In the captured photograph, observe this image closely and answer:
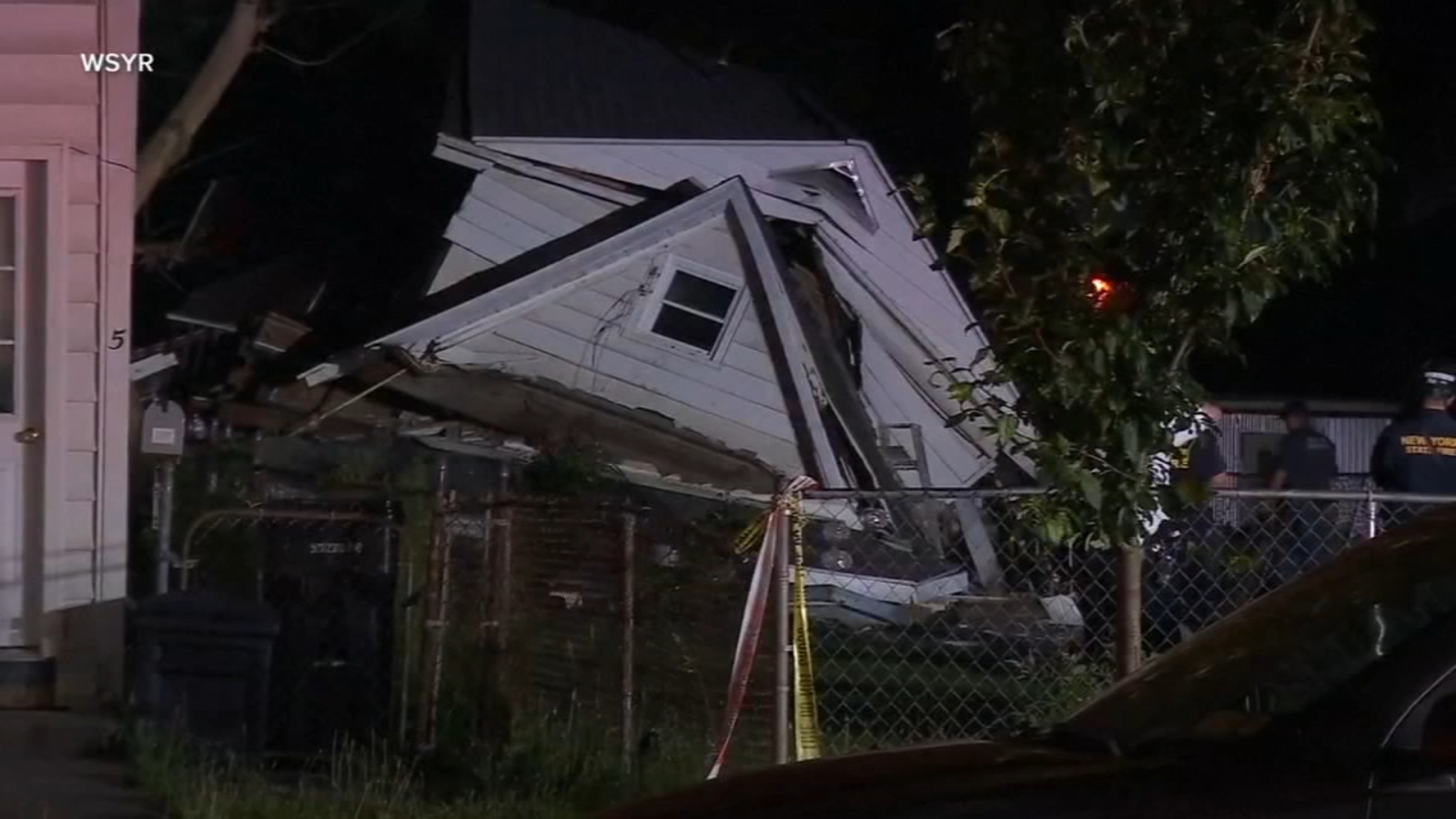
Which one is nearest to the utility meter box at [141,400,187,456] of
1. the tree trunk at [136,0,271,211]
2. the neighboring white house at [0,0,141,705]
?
the neighboring white house at [0,0,141,705]

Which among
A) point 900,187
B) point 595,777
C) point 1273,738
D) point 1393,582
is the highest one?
point 900,187

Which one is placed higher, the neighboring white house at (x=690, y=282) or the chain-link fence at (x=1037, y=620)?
the neighboring white house at (x=690, y=282)

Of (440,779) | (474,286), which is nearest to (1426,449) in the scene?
(440,779)

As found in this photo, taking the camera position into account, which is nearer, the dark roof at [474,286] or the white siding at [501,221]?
the dark roof at [474,286]

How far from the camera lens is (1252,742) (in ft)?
12.2

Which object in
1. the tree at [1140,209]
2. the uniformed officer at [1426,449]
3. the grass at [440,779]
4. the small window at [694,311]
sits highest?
the small window at [694,311]

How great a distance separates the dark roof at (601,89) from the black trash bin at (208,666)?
6.74 meters

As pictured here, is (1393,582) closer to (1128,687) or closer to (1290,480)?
(1128,687)

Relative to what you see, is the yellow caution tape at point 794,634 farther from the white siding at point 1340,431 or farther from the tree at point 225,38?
the white siding at point 1340,431

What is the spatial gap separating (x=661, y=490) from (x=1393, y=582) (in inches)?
349

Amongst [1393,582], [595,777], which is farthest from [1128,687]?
[595,777]

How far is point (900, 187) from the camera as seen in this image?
6176mm

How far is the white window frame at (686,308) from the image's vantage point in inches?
549

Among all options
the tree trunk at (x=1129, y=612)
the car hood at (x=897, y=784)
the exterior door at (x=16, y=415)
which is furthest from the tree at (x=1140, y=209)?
the exterior door at (x=16, y=415)
